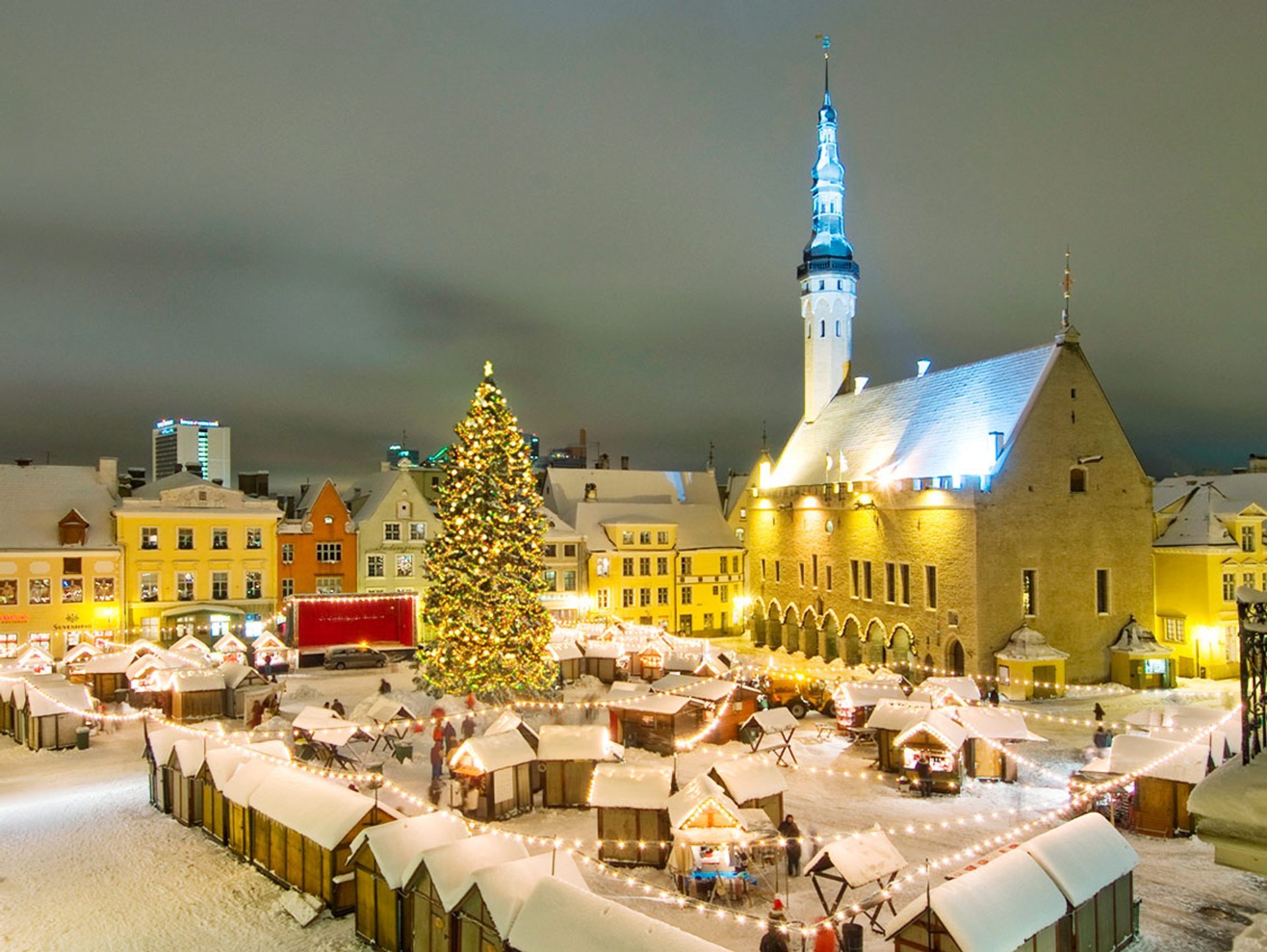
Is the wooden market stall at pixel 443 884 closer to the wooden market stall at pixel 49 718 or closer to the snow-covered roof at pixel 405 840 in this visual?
the snow-covered roof at pixel 405 840

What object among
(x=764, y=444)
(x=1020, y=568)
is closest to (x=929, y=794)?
(x=1020, y=568)

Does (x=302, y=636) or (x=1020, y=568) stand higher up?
(x=1020, y=568)

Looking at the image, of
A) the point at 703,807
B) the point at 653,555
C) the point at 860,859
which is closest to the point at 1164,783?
the point at 860,859

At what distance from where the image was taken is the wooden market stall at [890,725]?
966 inches

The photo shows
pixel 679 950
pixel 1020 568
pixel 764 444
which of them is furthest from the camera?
pixel 764 444

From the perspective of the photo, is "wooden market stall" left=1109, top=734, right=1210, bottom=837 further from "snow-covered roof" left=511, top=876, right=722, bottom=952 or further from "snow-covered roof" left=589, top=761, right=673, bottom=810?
"snow-covered roof" left=511, top=876, right=722, bottom=952

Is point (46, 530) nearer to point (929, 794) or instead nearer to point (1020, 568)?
point (929, 794)

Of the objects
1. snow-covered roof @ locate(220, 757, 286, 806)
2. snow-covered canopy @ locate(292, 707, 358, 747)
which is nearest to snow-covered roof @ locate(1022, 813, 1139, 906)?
snow-covered roof @ locate(220, 757, 286, 806)

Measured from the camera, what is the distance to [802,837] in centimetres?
1895

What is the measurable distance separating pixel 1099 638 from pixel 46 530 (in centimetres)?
4981

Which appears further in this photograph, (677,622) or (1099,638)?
(677,622)

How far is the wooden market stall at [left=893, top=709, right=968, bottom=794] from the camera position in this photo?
23016mm

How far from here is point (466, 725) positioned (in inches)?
1008

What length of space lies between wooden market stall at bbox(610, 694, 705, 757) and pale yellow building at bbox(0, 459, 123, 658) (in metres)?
28.6
